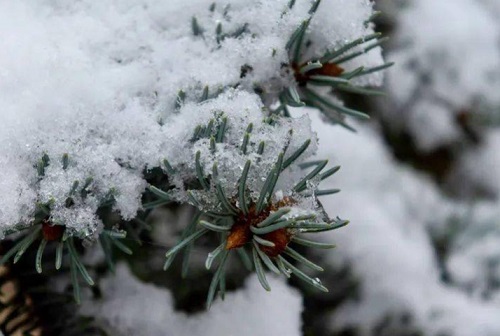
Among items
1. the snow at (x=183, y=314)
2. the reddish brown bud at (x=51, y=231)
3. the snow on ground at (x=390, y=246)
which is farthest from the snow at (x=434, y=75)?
the reddish brown bud at (x=51, y=231)

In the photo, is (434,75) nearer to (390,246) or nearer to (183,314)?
(390,246)

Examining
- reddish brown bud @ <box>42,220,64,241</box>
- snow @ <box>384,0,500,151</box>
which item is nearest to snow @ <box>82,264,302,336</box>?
reddish brown bud @ <box>42,220,64,241</box>

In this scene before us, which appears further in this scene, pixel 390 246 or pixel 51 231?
pixel 390 246

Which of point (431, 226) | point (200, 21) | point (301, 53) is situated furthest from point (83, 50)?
point (431, 226)

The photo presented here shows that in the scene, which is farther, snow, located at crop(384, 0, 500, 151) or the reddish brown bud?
snow, located at crop(384, 0, 500, 151)

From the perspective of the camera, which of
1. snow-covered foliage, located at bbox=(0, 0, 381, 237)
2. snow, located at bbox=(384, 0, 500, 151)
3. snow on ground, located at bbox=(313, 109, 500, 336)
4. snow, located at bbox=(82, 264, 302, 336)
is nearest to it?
snow-covered foliage, located at bbox=(0, 0, 381, 237)

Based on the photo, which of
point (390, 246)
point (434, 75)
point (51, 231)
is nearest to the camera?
point (51, 231)

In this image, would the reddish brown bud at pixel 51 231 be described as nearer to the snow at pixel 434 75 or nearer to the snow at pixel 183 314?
the snow at pixel 183 314

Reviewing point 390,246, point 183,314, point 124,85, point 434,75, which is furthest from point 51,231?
point 434,75

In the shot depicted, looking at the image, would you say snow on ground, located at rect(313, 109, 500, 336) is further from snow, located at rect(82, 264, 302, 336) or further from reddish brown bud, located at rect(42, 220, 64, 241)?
reddish brown bud, located at rect(42, 220, 64, 241)
